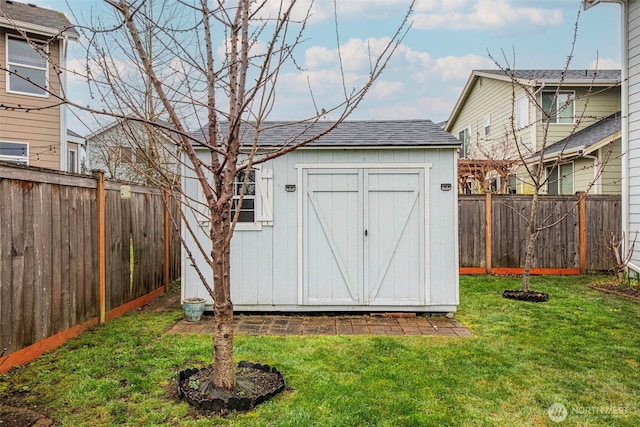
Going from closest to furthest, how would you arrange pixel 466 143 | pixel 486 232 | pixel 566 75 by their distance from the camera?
pixel 486 232 → pixel 566 75 → pixel 466 143

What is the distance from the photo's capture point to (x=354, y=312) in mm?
5383

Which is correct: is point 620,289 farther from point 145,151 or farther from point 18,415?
point 18,415

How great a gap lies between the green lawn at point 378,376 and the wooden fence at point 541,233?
10.8 feet

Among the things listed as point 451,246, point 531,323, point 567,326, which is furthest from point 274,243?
point 567,326

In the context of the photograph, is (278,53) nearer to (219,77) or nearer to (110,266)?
(219,77)

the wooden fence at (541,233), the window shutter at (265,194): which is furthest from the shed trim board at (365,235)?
the wooden fence at (541,233)

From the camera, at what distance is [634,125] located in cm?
696

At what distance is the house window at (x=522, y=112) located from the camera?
1278cm

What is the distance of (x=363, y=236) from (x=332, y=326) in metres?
1.19

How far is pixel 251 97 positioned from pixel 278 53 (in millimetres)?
390

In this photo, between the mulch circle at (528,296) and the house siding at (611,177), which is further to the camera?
the house siding at (611,177)

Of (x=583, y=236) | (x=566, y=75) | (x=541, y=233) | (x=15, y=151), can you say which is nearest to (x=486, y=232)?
(x=541, y=233)

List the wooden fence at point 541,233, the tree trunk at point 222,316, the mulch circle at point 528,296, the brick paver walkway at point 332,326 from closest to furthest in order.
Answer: the tree trunk at point 222,316 < the brick paver walkway at point 332,326 < the mulch circle at point 528,296 < the wooden fence at point 541,233

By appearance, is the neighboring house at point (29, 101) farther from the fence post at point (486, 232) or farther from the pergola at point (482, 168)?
the pergola at point (482, 168)
